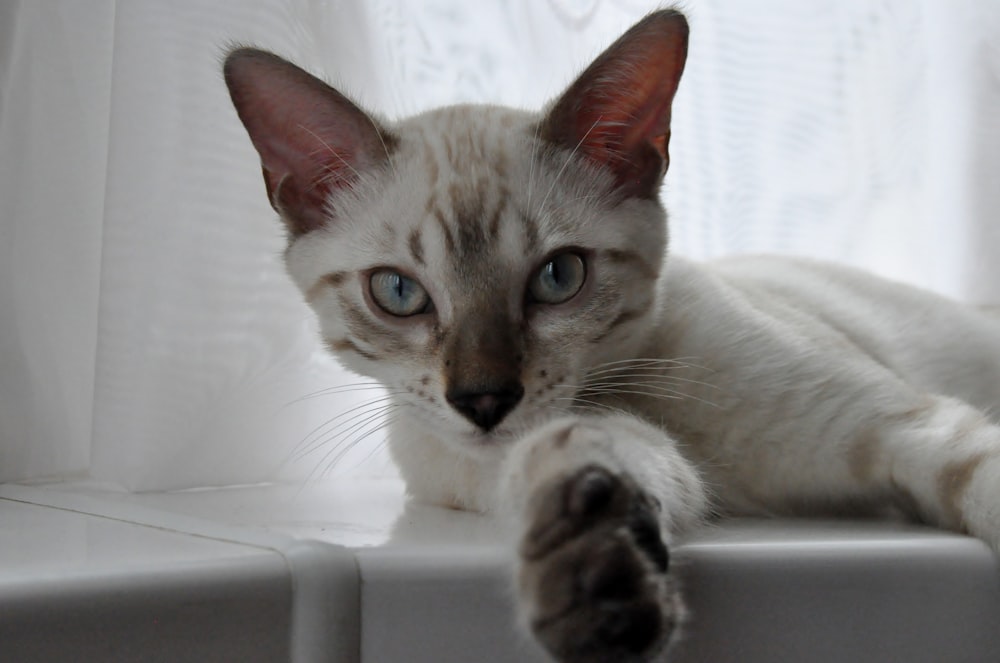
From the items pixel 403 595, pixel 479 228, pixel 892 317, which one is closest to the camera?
pixel 403 595

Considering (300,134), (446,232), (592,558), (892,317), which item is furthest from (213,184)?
(892,317)

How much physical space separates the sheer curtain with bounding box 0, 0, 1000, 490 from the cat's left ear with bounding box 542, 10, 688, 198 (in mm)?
523

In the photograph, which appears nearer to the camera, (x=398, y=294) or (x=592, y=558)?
(x=592, y=558)

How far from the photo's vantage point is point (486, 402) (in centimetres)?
107

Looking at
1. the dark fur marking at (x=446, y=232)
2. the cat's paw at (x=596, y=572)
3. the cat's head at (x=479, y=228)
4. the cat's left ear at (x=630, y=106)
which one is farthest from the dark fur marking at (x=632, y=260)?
the cat's paw at (x=596, y=572)

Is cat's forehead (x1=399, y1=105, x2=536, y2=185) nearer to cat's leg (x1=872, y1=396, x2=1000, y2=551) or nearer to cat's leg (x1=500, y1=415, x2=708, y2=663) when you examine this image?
cat's leg (x1=500, y1=415, x2=708, y2=663)

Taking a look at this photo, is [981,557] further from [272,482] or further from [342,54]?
[342,54]

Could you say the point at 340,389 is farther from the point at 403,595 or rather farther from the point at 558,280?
the point at 403,595

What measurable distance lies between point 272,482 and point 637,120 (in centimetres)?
88

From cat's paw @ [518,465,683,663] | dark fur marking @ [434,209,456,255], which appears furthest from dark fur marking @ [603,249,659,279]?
cat's paw @ [518,465,683,663]

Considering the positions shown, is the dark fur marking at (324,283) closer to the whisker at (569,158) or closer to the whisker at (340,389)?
the whisker at (340,389)

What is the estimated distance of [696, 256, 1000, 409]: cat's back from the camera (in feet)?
5.37

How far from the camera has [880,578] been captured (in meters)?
0.94

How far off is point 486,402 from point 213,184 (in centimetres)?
69
